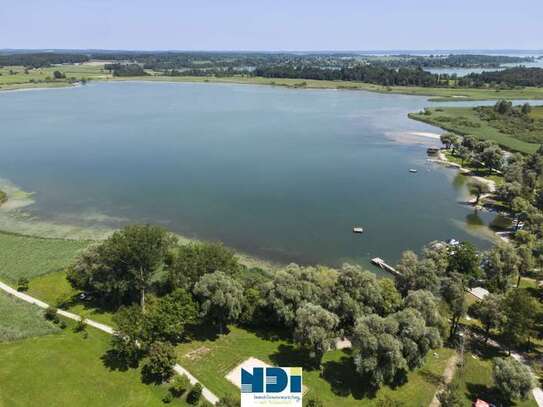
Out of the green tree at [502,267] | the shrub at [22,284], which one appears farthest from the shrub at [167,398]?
the green tree at [502,267]

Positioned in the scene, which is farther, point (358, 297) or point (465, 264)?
point (465, 264)

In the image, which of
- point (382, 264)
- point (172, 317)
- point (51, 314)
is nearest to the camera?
point (172, 317)

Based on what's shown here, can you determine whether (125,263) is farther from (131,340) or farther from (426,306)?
(426,306)

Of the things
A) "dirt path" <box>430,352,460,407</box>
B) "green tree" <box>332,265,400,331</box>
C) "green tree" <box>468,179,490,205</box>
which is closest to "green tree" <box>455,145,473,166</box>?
"green tree" <box>468,179,490,205</box>

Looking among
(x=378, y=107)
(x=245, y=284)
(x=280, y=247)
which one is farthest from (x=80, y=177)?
(x=378, y=107)

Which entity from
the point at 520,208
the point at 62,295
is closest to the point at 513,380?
the point at 520,208

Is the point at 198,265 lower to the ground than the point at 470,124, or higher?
lower
